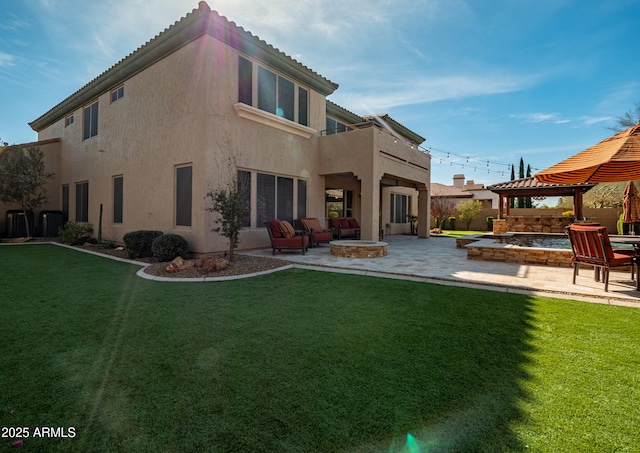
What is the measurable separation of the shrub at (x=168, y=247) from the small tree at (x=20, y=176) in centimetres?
1053

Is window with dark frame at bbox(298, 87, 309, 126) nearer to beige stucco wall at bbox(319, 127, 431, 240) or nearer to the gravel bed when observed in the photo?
beige stucco wall at bbox(319, 127, 431, 240)

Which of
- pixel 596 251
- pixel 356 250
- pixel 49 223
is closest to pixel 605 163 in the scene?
pixel 596 251

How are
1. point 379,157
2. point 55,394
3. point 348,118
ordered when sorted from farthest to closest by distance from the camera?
point 348,118
point 379,157
point 55,394

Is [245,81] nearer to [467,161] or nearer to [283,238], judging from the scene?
[283,238]

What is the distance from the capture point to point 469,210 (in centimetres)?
2411

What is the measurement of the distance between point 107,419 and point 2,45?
15808mm

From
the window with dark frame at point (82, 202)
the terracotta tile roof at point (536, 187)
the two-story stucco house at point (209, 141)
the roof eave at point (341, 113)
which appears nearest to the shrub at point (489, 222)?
the terracotta tile roof at point (536, 187)

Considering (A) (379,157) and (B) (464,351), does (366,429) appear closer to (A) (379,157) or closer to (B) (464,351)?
(B) (464,351)

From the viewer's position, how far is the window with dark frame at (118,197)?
12180 mm

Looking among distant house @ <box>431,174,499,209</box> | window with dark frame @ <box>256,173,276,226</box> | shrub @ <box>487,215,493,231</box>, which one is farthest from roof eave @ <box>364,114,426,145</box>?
distant house @ <box>431,174,499,209</box>

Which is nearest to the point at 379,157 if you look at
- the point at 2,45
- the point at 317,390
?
the point at 317,390

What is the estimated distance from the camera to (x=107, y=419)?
6.65 feet

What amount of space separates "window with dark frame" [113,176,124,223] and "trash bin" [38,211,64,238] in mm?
5602

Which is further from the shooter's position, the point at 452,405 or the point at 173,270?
the point at 173,270
